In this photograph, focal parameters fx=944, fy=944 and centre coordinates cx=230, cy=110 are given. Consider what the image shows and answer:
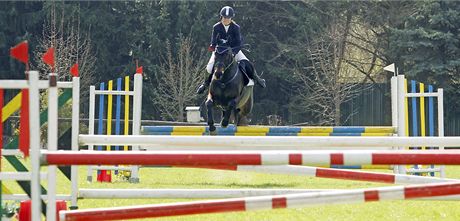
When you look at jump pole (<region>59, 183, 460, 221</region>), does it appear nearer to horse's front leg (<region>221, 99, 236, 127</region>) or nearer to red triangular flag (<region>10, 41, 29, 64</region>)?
red triangular flag (<region>10, 41, 29, 64</region>)

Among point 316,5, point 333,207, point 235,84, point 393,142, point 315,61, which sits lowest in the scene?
point 333,207

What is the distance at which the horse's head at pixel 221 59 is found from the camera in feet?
39.4

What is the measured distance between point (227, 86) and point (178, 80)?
20.5 meters

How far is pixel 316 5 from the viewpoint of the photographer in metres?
35.8

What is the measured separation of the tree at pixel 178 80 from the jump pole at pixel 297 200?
2766cm

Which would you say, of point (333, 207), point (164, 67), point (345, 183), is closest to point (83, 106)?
point (164, 67)

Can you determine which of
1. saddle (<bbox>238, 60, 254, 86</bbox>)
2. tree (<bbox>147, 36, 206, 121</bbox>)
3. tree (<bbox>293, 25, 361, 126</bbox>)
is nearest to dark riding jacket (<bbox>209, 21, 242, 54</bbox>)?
saddle (<bbox>238, 60, 254, 86</bbox>)

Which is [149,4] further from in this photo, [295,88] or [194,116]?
[194,116]

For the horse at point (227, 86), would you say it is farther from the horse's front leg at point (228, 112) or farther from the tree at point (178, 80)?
the tree at point (178, 80)

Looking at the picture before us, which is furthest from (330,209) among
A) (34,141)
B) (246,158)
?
(34,141)

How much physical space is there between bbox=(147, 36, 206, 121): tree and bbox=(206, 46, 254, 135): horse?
18521 millimetres

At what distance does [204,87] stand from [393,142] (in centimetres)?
743

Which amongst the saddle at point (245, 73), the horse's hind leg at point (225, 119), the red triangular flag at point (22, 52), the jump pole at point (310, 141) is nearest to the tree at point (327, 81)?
the saddle at point (245, 73)

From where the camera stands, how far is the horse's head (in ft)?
39.4
